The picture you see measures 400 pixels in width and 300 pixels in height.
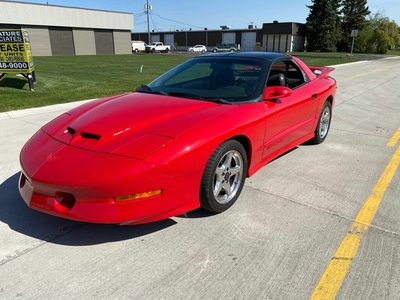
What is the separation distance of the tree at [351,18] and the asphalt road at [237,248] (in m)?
61.8

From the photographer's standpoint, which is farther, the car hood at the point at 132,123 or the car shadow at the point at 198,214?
the car shadow at the point at 198,214

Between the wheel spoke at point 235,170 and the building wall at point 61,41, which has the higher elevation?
the building wall at point 61,41

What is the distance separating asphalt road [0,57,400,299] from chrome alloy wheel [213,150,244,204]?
172mm

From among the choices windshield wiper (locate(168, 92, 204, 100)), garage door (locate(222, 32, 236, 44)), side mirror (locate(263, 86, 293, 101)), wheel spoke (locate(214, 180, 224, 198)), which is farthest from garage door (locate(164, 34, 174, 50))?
wheel spoke (locate(214, 180, 224, 198))

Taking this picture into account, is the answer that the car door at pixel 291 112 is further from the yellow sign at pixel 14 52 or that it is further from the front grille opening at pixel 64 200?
the yellow sign at pixel 14 52

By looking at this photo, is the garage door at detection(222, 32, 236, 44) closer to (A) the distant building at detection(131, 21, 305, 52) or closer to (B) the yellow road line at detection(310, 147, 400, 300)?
(A) the distant building at detection(131, 21, 305, 52)

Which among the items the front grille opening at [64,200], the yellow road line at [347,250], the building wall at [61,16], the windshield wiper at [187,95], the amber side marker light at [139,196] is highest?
the building wall at [61,16]

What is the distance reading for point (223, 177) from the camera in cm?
292

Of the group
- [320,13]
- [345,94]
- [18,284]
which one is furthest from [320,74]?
[320,13]

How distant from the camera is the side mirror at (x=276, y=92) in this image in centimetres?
338

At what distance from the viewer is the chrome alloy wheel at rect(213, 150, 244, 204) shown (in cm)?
288

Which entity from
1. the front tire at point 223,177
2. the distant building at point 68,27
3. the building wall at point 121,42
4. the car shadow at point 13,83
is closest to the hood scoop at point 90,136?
the front tire at point 223,177

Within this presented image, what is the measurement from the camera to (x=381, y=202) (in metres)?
3.26

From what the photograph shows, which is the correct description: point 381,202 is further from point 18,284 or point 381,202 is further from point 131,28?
point 131,28
